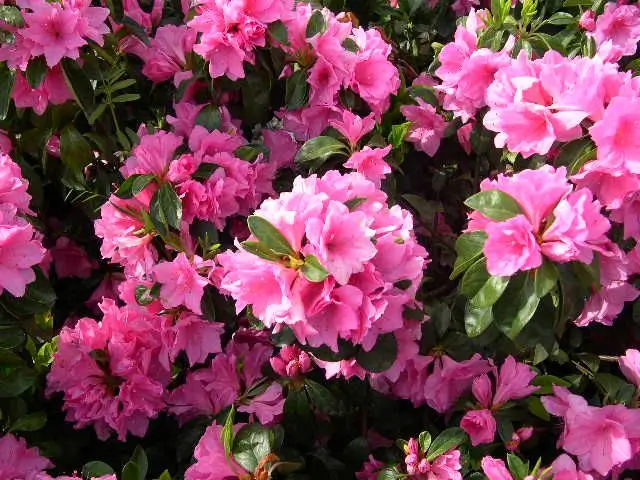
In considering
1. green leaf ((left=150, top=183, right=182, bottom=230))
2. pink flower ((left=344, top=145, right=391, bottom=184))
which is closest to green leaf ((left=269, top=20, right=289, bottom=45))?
pink flower ((left=344, top=145, right=391, bottom=184))

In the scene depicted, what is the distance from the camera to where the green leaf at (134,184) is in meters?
1.57

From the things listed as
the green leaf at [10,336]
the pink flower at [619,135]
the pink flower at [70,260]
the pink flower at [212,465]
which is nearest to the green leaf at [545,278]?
the pink flower at [619,135]

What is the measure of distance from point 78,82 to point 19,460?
0.80m

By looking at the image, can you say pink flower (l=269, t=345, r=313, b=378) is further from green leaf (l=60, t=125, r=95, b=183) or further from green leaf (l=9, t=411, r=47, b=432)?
green leaf (l=60, t=125, r=95, b=183)

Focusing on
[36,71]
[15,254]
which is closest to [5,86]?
[36,71]

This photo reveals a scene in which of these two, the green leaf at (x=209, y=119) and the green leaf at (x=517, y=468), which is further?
the green leaf at (x=209, y=119)

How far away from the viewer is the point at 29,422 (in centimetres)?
157

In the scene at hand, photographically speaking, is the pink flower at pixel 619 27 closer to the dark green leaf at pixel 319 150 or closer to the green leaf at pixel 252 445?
the dark green leaf at pixel 319 150

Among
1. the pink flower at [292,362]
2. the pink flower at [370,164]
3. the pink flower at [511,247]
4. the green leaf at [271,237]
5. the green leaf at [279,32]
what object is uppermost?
the green leaf at [279,32]

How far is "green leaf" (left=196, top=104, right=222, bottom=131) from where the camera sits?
1.77 metres

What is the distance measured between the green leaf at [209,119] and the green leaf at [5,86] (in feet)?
1.31

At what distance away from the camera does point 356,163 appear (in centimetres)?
168

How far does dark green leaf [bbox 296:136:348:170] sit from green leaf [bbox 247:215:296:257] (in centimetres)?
58

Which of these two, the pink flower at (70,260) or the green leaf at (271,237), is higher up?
the green leaf at (271,237)
